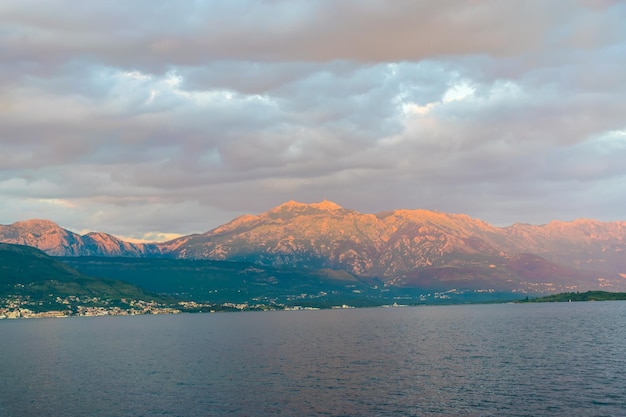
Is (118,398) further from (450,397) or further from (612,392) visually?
(612,392)

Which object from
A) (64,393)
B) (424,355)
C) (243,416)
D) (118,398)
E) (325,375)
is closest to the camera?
(243,416)

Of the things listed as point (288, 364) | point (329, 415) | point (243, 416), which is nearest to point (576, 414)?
point (329, 415)

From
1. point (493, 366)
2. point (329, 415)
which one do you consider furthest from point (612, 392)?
point (329, 415)

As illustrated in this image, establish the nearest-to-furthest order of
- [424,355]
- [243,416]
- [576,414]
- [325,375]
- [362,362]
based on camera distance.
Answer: [576,414] < [243,416] < [325,375] < [362,362] < [424,355]

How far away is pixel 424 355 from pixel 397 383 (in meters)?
58.9

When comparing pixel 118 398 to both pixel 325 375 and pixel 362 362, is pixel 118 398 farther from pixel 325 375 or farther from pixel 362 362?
pixel 362 362

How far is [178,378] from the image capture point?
156m

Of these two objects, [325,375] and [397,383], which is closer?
[397,383]

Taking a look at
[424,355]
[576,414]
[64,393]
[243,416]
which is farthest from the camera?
[424,355]

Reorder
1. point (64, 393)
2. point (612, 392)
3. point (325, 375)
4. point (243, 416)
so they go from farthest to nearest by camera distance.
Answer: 1. point (325, 375)
2. point (64, 393)
3. point (612, 392)
4. point (243, 416)

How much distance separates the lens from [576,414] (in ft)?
329

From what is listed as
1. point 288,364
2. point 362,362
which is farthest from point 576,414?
point 288,364

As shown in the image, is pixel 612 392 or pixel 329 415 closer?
pixel 329 415

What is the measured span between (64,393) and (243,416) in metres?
56.0
